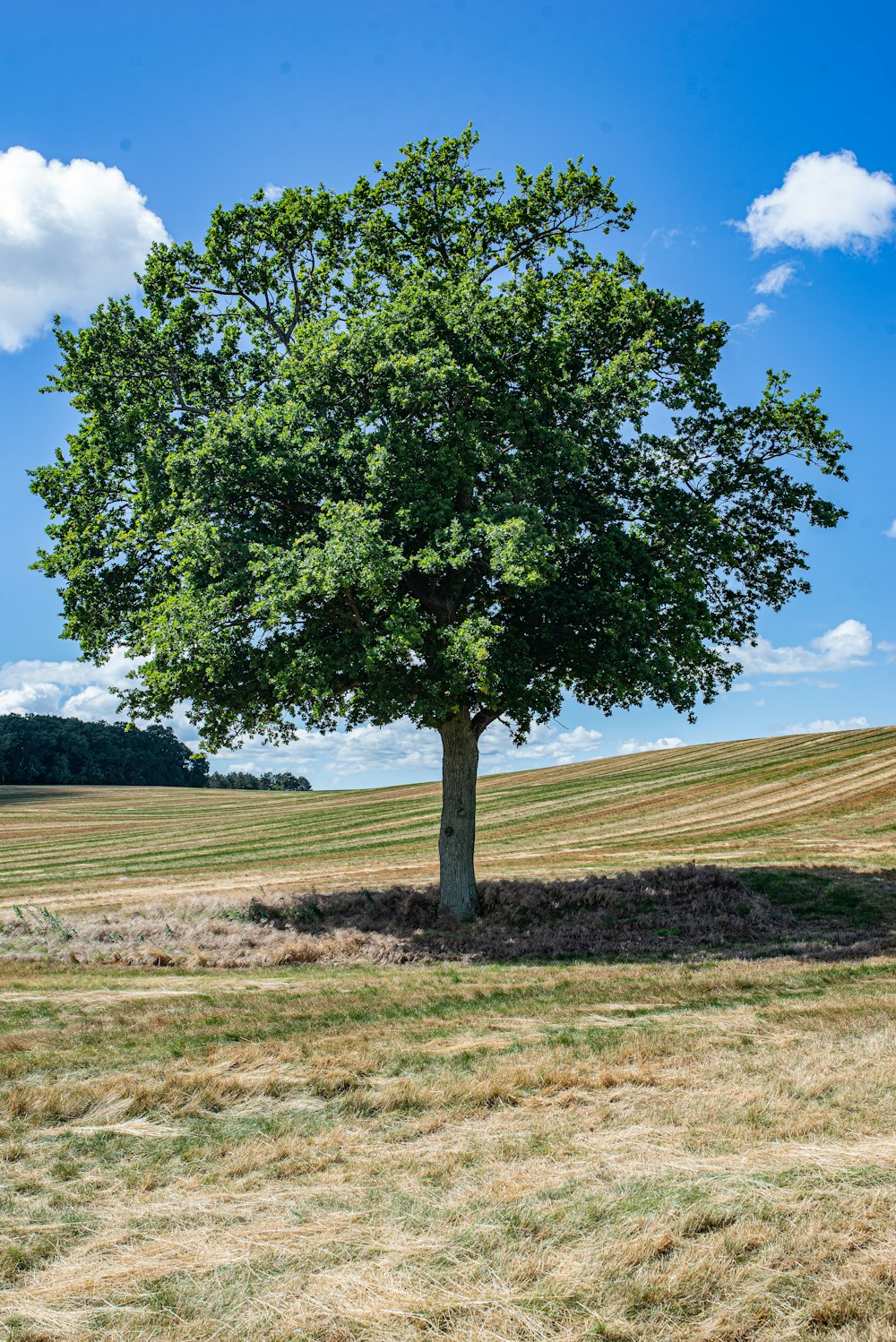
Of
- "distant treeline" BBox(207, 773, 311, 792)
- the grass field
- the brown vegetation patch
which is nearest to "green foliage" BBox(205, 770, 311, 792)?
"distant treeline" BBox(207, 773, 311, 792)

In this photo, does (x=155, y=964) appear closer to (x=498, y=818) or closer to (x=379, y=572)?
(x=379, y=572)

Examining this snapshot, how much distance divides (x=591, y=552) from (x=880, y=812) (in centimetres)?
2053

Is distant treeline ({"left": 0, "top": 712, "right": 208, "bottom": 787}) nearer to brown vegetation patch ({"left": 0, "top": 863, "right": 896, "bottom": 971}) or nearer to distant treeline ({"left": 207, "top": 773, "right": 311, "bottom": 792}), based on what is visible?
distant treeline ({"left": 207, "top": 773, "right": 311, "bottom": 792})

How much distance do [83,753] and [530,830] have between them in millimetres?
98036

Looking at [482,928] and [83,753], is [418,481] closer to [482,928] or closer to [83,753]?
[482,928]

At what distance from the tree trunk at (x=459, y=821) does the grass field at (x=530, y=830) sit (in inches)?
213

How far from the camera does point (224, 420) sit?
16.3 m

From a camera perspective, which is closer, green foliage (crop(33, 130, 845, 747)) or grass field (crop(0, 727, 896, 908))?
green foliage (crop(33, 130, 845, 747))

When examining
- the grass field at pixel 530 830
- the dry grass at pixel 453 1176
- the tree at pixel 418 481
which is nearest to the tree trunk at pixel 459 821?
the tree at pixel 418 481

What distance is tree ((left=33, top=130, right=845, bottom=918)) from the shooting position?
1561 centimetres

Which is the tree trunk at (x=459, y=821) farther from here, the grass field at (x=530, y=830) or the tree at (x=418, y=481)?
the grass field at (x=530, y=830)

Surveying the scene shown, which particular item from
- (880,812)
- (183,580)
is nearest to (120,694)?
(183,580)

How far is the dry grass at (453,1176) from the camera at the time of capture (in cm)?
384

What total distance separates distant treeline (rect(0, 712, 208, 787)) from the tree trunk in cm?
9630
